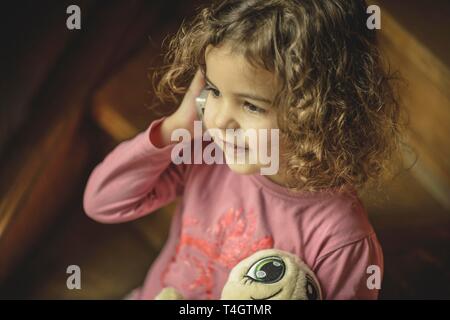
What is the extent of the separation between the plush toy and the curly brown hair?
0.08 metres

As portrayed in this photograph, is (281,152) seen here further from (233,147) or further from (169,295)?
(169,295)

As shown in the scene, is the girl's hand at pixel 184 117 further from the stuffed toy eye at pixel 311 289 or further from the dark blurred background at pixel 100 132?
the stuffed toy eye at pixel 311 289

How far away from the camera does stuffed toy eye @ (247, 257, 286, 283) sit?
2.05 feet

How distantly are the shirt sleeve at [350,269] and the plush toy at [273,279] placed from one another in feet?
0.05

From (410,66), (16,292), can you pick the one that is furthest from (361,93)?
(16,292)

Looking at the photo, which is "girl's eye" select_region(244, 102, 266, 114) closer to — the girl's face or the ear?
the girl's face

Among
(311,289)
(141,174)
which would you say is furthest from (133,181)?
(311,289)

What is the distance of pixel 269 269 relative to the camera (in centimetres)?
63

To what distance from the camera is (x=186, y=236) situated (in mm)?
699

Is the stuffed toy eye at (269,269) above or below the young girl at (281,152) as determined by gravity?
below

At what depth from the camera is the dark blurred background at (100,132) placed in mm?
636

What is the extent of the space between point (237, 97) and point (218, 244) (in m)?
0.20

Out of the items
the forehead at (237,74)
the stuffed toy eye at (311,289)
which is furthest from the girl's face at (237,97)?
the stuffed toy eye at (311,289)
